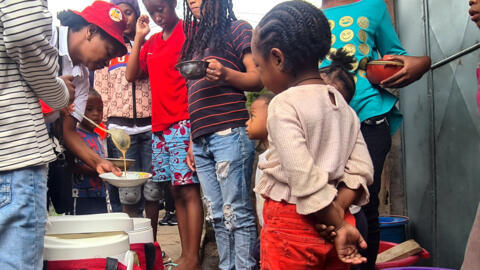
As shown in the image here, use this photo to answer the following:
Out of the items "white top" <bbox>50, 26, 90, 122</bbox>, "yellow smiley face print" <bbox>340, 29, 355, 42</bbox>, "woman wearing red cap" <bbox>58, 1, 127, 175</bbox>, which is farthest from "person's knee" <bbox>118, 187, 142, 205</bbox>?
"yellow smiley face print" <bbox>340, 29, 355, 42</bbox>

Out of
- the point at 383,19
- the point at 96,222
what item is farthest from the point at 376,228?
the point at 96,222

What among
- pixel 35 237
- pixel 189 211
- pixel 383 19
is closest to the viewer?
pixel 35 237

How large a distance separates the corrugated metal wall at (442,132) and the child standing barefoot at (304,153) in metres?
1.17

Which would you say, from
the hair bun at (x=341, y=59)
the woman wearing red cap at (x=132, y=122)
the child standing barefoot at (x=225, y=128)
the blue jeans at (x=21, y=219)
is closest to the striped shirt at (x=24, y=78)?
the blue jeans at (x=21, y=219)

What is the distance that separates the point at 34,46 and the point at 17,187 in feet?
1.48

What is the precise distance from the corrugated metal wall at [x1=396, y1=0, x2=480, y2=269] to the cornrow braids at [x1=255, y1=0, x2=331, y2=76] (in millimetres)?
1173

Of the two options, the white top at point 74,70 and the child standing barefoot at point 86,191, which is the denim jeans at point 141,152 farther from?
the white top at point 74,70

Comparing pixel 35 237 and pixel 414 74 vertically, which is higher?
pixel 414 74

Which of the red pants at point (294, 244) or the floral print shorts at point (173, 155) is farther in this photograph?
the floral print shorts at point (173, 155)

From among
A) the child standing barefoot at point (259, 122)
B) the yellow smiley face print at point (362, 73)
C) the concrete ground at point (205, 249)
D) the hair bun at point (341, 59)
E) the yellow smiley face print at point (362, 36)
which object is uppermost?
the yellow smiley face print at point (362, 36)

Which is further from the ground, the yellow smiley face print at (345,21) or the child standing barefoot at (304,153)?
the yellow smiley face print at (345,21)

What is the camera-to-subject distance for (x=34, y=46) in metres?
1.48

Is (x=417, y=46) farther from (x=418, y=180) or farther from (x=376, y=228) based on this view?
(x=376, y=228)

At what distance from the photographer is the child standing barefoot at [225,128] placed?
99.0 inches
